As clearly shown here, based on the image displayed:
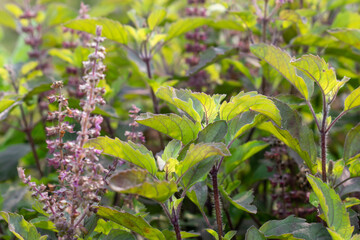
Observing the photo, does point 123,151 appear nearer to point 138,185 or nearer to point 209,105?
point 138,185

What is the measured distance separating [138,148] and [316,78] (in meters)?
0.48

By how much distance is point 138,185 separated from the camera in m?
0.81

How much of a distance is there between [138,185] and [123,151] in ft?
0.47

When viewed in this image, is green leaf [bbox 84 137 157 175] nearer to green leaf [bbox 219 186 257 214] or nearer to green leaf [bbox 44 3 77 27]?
green leaf [bbox 219 186 257 214]

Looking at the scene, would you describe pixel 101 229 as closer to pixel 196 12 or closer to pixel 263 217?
pixel 263 217

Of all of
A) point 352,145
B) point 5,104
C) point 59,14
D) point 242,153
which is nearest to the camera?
point 352,145

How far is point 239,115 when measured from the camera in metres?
1.11

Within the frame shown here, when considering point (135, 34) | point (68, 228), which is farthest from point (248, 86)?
point (68, 228)

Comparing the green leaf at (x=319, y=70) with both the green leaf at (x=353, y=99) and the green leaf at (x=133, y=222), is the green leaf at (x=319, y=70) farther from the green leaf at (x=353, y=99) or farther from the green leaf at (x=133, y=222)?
the green leaf at (x=133, y=222)

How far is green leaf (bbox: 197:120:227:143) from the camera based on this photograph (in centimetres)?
99

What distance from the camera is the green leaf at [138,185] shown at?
2.64 feet

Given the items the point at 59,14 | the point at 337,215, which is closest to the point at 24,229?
the point at 337,215

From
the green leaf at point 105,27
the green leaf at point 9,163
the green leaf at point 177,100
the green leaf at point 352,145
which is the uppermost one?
the green leaf at point 105,27

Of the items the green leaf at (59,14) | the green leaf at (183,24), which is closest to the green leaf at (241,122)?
the green leaf at (183,24)
